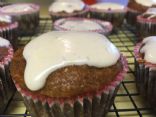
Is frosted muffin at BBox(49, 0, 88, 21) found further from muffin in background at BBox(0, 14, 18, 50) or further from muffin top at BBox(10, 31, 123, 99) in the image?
muffin top at BBox(10, 31, 123, 99)

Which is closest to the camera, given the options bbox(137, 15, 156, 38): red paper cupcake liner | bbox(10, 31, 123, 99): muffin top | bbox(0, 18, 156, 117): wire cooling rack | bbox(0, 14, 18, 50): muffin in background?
bbox(10, 31, 123, 99): muffin top

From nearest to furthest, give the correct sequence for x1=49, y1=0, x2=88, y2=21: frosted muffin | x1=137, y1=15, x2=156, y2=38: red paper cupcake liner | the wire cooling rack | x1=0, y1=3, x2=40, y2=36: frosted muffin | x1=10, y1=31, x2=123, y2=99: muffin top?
x1=10, y1=31, x2=123, y2=99: muffin top, the wire cooling rack, x1=137, y1=15, x2=156, y2=38: red paper cupcake liner, x1=0, y1=3, x2=40, y2=36: frosted muffin, x1=49, y1=0, x2=88, y2=21: frosted muffin

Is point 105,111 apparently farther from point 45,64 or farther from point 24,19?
point 24,19

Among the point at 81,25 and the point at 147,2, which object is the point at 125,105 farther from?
the point at 147,2

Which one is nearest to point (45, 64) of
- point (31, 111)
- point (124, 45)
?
point (31, 111)

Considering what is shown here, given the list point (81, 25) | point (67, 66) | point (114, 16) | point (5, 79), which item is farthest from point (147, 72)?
point (114, 16)

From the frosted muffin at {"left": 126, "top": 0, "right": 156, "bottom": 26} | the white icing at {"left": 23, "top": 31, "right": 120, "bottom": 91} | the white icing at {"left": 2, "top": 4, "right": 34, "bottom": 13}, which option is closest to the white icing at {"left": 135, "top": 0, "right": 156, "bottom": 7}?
the frosted muffin at {"left": 126, "top": 0, "right": 156, "bottom": 26}
